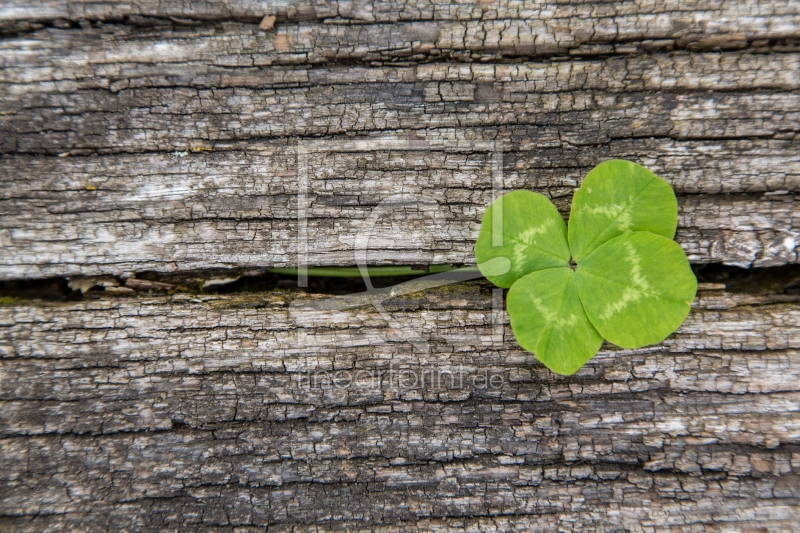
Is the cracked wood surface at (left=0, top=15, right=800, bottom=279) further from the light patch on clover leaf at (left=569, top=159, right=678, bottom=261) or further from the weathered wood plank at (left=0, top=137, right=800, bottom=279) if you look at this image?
the light patch on clover leaf at (left=569, top=159, right=678, bottom=261)

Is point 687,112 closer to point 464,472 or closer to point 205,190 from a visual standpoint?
point 464,472

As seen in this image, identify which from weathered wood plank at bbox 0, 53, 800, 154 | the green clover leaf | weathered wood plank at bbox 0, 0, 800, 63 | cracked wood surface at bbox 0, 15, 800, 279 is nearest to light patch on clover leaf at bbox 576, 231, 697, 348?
the green clover leaf

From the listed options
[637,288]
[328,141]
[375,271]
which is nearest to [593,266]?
[637,288]

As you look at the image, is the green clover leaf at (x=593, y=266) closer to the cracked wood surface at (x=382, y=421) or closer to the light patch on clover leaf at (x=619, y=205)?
the light patch on clover leaf at (x=619, y=205)

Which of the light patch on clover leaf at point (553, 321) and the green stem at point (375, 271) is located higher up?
the green stem at point (375, 271)

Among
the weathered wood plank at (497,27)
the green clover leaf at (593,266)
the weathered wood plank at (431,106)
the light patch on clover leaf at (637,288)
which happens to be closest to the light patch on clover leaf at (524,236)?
the green clover leaf at (593,266)

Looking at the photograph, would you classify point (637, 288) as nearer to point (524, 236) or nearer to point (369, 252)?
point (524, 236)

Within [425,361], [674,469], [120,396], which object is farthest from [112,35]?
[674,469]
